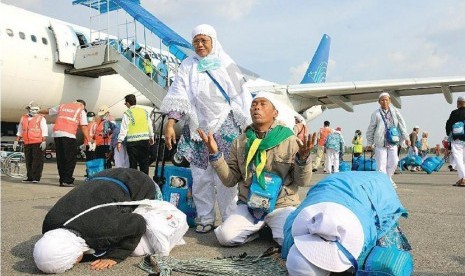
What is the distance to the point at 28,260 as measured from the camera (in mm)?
2875

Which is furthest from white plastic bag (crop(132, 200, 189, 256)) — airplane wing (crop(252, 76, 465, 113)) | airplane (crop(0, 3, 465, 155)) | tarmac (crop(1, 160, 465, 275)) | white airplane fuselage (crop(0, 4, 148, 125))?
airplane wing (crop(252, 76, 465, 113))

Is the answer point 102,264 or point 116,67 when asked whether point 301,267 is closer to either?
point 102,264

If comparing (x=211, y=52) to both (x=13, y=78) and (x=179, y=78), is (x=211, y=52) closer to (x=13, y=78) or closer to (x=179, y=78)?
(x=179, y=78)

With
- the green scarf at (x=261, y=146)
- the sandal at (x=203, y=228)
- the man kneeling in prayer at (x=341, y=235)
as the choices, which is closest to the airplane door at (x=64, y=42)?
the sandal at (x=203, y=228)

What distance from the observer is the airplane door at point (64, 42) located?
38.4ft

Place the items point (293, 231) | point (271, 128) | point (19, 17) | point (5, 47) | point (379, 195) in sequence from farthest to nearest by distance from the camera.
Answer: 1. point (19, 17)
2. point (5, 47)
3. point (271, 128)
4. point (379, 195)
5. point (293, 231)

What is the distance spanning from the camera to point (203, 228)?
386cm

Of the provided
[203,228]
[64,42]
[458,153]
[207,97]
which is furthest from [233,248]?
[64,42]

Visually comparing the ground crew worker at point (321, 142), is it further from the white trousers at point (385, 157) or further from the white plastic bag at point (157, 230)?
the white plastic bag at point (157, 230)

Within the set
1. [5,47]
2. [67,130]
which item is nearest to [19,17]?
[5,47]

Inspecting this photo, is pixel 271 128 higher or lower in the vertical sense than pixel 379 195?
higher

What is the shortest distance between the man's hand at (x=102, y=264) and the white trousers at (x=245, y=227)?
846 millimetres

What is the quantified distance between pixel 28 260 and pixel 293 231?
170cm

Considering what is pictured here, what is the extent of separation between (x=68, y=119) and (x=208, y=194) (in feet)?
15.2
